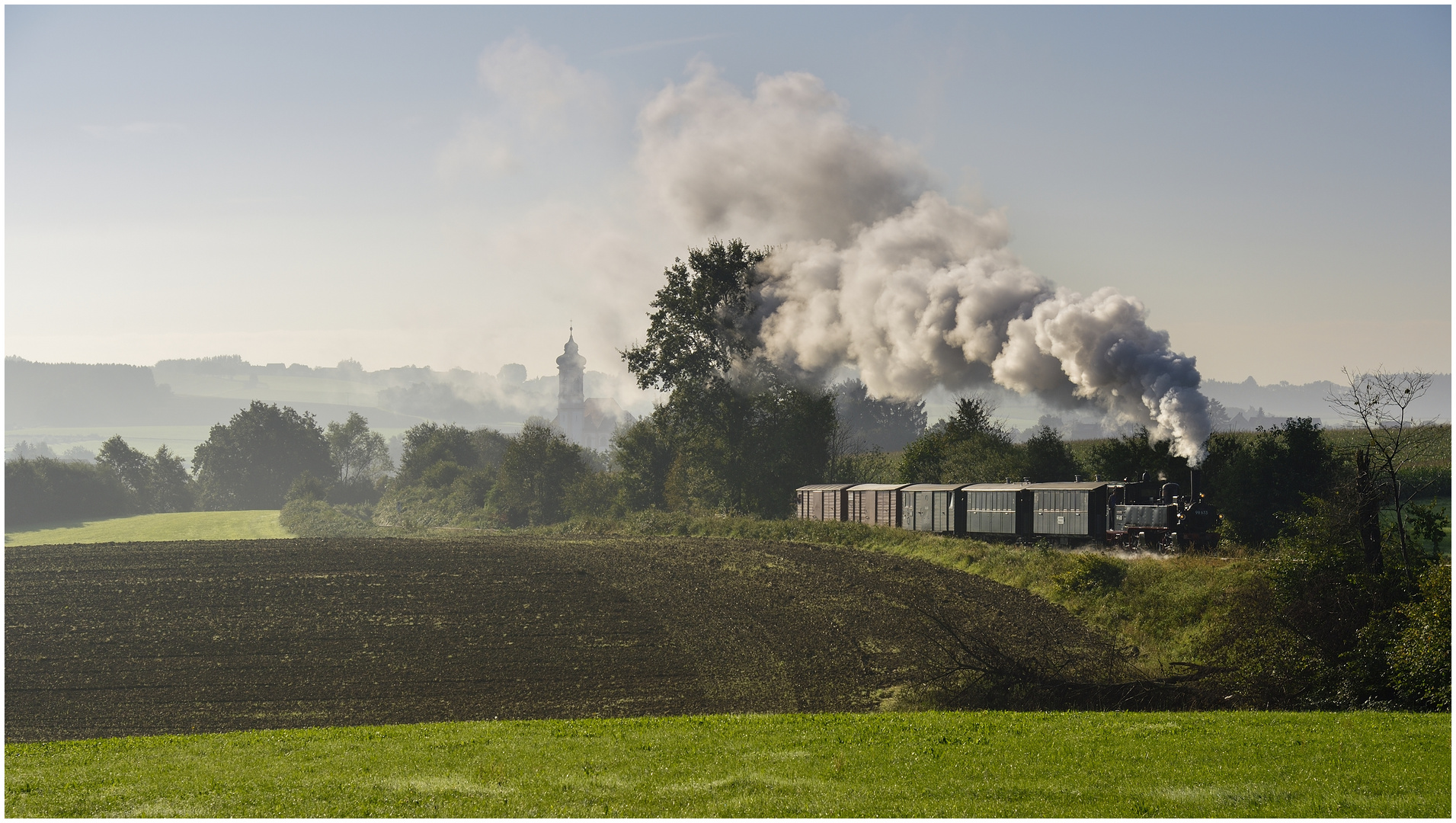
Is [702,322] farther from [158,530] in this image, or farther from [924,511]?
[158,530]

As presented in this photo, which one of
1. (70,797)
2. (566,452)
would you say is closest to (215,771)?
(70,797)

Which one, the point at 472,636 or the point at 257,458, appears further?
the point at 257,458

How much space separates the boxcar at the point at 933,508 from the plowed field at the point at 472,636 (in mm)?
4003

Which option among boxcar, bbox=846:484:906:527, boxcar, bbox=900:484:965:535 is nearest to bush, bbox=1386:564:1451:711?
boxcar, bbox=900:484:965:535

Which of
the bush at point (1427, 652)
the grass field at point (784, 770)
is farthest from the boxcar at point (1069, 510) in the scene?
the grass field at point (784, 770)

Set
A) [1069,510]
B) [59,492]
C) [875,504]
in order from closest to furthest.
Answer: [1069,510] < [875,504] < [59,492]

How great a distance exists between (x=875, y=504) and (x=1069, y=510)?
14022mm

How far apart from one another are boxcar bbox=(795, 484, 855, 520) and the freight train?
1603 mm

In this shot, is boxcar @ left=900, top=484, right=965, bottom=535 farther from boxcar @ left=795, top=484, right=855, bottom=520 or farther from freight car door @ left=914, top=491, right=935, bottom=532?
boxcar @ left=795, top=484, right=855, bottom=520

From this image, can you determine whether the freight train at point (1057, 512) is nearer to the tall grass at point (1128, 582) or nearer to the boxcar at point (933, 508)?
the boxcar at point (933, 508)

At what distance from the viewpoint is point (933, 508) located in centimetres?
4278

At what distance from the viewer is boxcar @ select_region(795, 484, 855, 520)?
5116cm

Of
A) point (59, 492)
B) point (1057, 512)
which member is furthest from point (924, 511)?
point (59, 492)

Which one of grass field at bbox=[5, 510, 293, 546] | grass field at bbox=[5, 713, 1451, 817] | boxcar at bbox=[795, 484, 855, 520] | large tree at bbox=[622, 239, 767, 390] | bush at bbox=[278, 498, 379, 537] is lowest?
grass field at bbox=[5, 510, 293, 546]
